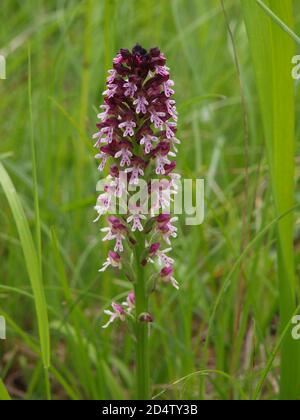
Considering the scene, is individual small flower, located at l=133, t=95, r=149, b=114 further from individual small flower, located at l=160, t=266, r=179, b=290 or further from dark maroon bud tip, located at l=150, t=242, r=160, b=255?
individual small flower, located at l=160, t=266, r=179, b=290

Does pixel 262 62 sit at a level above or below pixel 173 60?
below

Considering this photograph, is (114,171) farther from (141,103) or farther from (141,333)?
(141,333)

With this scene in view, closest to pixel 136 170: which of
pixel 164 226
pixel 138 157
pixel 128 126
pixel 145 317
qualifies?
pixel 138 157

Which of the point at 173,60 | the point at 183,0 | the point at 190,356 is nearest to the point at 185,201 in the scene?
the point at 190,356

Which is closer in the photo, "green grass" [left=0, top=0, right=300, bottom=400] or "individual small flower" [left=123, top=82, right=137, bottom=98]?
"individual small flower" [left=123, top=82, right=137, bottom=98]

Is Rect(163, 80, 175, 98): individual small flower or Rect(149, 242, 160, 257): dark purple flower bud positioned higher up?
Rect(163, 80, 175, 98): individual small flower

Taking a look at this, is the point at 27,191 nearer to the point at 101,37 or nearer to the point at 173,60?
the point at 101,37

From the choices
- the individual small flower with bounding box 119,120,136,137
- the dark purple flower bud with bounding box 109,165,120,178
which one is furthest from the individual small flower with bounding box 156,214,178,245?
the individual small flower with bounding box 119,120,136,137
